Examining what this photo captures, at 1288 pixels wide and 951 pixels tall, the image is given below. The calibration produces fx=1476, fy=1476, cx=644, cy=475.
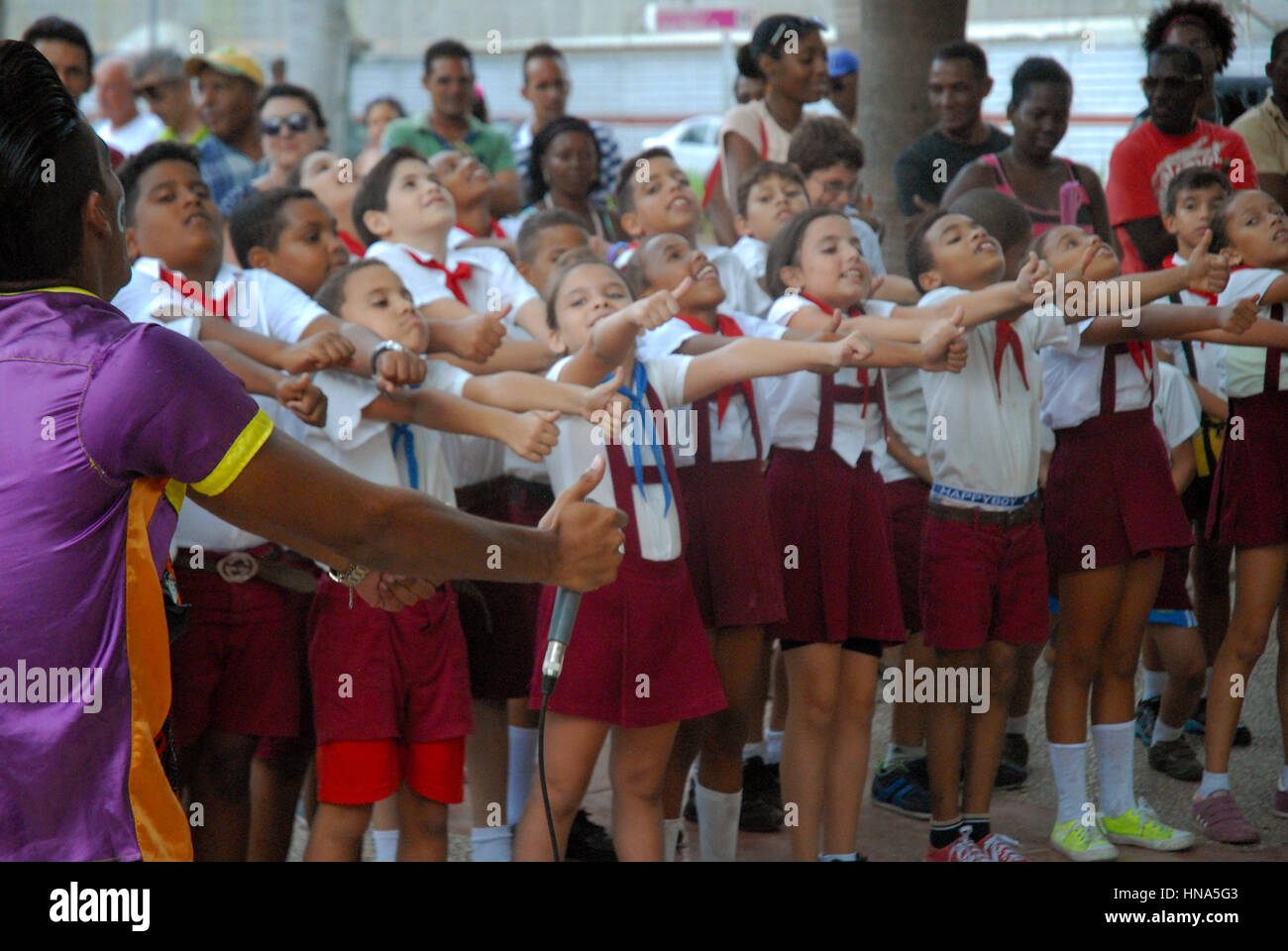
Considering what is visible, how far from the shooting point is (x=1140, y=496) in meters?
4.32

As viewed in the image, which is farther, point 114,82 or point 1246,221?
point 114,82

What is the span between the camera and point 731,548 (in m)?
3.87

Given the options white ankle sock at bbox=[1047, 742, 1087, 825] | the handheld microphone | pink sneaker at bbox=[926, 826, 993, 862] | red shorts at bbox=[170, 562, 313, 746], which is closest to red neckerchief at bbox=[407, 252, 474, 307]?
red shorts at bbox=[170, 562, 313, 746]

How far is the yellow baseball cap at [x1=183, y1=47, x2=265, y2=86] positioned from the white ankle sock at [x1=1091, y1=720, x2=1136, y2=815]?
186 inches

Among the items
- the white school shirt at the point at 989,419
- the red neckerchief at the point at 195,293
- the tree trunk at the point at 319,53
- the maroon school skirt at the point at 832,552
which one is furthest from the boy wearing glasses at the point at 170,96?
the tree trunk at the point at 319,53

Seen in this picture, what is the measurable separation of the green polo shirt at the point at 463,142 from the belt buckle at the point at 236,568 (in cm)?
315

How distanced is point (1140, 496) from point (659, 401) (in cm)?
160

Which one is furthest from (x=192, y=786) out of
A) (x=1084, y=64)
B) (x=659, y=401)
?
(x=1084, y=64)

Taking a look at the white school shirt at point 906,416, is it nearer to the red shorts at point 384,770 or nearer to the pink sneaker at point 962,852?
the pink sneaker at point 962,852

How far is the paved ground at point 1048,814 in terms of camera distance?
441 centimetres

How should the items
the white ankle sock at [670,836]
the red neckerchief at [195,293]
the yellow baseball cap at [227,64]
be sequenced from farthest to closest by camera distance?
the yellow baseball cap at [227,64], the white ankle sock at [670,836], the red neckerchief at [195,293]

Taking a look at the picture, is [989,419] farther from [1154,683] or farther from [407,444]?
[1154,683]

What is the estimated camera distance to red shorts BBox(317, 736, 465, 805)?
336 cm

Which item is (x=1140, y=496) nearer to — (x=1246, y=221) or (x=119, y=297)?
(x=1246, y=221)
